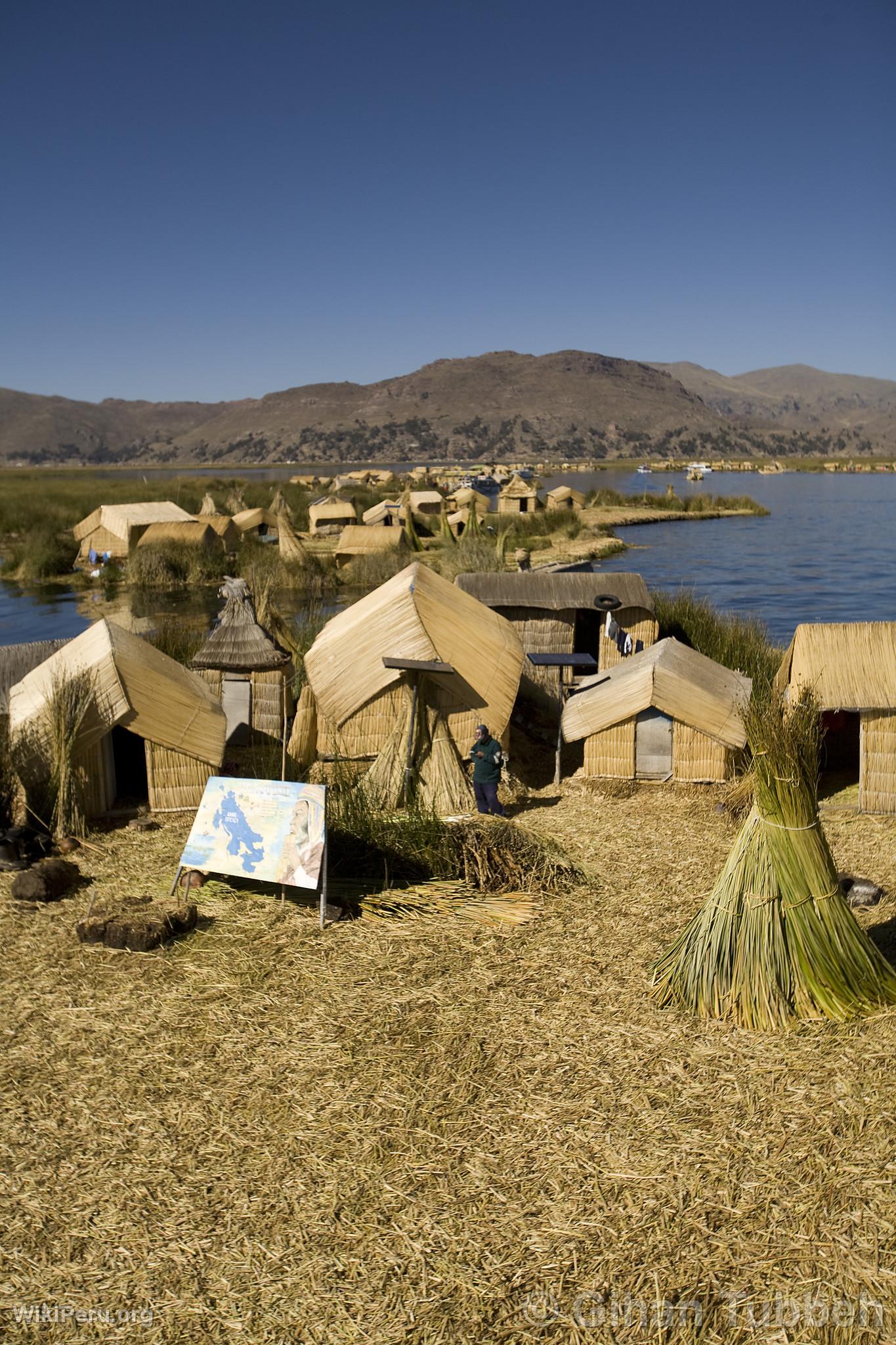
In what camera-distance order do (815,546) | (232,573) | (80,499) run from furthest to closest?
(80,499), (815,546), (232,573)

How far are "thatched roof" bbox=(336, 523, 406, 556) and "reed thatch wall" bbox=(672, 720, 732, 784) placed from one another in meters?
22.8

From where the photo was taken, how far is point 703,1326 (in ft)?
11.8

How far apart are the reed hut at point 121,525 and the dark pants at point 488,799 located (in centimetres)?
2545

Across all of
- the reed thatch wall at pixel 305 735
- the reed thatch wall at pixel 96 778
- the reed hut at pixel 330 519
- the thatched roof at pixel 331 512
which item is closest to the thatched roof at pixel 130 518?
the reed hut at pixel 330 519

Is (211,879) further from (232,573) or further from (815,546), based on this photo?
(815,546)

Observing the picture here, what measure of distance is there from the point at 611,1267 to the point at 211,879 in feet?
14.5

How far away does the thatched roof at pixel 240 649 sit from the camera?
11609 millimetres

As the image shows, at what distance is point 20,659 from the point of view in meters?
11.3

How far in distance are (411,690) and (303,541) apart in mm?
30695

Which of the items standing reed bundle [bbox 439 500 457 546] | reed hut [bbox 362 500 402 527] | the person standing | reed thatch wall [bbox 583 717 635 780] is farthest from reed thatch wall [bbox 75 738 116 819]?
reed hut [bbox 362 500 402 527]

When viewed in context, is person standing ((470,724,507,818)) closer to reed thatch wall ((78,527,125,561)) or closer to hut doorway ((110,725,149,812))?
hut doorway ((110,725,149,812))

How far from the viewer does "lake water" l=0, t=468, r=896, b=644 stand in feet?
89.8

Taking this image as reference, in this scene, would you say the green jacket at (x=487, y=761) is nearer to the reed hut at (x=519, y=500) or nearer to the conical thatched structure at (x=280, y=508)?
the conical thatched structure at (x=280, y=508)

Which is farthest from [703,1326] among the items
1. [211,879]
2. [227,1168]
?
[211,879]
